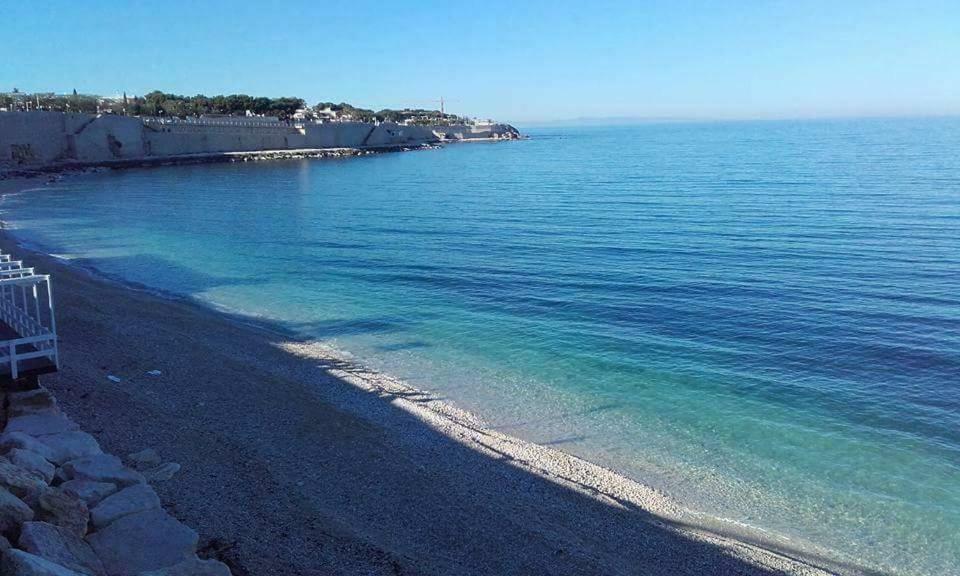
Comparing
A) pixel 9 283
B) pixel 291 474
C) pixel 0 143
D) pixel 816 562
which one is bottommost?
pixel 816 562

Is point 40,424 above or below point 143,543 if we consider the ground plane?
above

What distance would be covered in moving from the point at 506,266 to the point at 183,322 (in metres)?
11.5

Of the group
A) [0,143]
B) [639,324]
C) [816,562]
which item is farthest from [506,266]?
[0,143]

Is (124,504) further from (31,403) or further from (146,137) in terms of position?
(146,137)

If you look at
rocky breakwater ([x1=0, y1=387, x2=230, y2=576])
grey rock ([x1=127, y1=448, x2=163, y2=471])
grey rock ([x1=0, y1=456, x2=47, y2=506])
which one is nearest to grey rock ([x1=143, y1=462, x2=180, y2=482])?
rocky breakwater ([x1=0, y1=387, x2=230, y2=576])

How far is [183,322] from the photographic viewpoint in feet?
54.4

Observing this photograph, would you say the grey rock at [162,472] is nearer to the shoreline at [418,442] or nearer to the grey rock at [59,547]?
the shoreline at [418,442]

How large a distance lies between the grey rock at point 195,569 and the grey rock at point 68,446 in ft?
9.64

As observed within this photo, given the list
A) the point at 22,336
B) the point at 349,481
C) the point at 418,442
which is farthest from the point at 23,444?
the point at 418,442

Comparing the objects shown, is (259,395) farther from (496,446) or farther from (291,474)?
(496,446)

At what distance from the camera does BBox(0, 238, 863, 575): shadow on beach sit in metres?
6.96

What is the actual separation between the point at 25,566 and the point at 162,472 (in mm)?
3907

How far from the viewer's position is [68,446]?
7.84m

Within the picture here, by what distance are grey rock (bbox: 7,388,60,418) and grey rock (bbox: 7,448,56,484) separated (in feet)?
7.22
